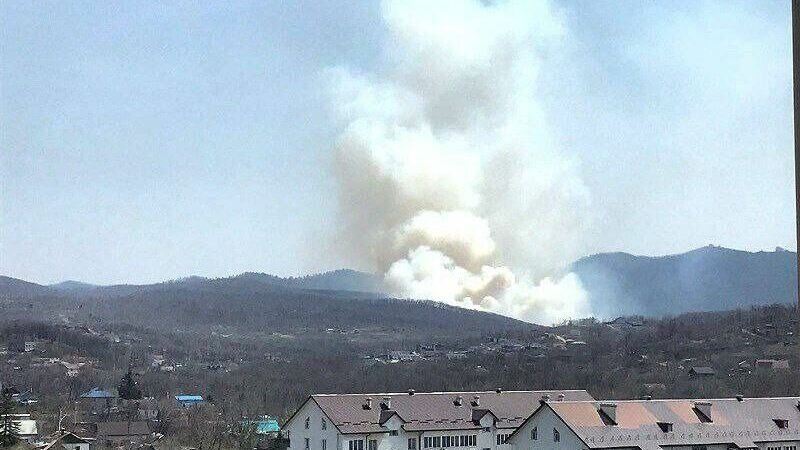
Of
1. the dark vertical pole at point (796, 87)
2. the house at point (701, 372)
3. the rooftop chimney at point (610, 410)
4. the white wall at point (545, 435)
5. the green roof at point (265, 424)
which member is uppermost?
the house at point (701, 372)

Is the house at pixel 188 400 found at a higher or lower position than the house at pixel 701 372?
lower

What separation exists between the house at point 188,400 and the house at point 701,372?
53.0 meters

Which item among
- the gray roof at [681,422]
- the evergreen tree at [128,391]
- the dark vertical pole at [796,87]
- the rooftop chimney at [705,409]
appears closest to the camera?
the dark vertical pole at [796,87]

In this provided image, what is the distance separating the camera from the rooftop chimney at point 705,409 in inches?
2269

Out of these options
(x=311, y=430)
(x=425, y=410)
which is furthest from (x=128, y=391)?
(x=425, y=410)

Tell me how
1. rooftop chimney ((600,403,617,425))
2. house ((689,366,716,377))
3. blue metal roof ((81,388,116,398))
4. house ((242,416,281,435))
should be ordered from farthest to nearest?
blue metal roof ((81,388,116,398))
house ((689,366,716,377))
house ((242,416,281,435))
rooftop chimney ((600,403,617,425))

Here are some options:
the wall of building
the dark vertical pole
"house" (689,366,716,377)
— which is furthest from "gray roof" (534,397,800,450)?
"house" (689,366,716,377)

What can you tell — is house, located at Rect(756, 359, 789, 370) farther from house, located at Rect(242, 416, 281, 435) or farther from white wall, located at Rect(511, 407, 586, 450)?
white wall, located at Rect(511, 407, 586, 450)

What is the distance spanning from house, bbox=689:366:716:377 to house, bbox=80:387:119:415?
201 ft

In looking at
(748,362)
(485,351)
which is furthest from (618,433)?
(485,351)

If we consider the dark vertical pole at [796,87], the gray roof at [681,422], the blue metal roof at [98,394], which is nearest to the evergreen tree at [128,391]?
the blue metal roof at [98,394]

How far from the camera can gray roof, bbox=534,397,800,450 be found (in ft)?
178

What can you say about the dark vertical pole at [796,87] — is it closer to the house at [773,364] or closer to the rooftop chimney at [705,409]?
the rooftop chimney at [705,409]

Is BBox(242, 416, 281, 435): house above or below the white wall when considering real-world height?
above
